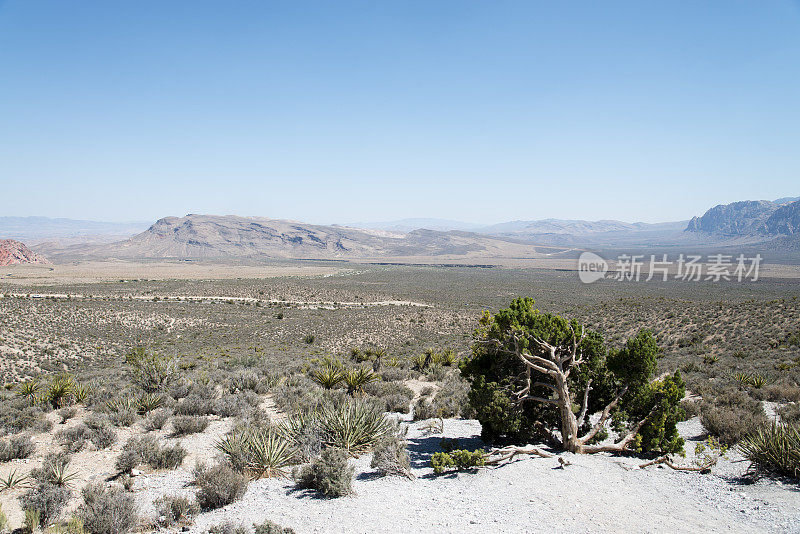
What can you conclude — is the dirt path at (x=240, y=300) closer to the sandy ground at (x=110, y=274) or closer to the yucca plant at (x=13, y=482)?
the sandy ground at (x=110, y=274)

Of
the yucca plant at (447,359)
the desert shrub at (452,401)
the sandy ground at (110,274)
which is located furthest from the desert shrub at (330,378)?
the sandy ground at (110,274)

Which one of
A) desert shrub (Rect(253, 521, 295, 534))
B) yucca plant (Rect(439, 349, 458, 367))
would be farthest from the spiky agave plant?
yucca plant (Rect(439, 349, 458, 367))

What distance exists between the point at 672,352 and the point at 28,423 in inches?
1038

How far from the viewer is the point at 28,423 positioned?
9.07m

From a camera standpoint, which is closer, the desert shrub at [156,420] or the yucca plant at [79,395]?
the desert shrub at [156,420]

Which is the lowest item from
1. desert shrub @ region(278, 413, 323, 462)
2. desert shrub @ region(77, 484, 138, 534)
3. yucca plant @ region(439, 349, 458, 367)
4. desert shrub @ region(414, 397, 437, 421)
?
yucca plant @ region(439, 349, 458, 367)

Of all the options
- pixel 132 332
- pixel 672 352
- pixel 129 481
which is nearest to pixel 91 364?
pixel 132 332

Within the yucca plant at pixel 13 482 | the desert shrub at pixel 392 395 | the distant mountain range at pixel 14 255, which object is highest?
the yucca plant at pixel 13 482

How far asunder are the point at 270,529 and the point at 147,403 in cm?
753

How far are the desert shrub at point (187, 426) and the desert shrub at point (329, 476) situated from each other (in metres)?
3.69

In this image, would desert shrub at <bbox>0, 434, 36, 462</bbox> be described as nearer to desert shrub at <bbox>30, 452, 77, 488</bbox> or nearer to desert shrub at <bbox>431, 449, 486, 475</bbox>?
desert shrub at <bbox>30, 452, 77, 488</bbox>

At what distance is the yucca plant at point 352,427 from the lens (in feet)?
25.7

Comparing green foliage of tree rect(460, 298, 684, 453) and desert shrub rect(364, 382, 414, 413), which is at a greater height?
green foliage of tree rect(460, 298, 684, 453)

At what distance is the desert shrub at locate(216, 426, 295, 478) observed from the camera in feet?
22.1
